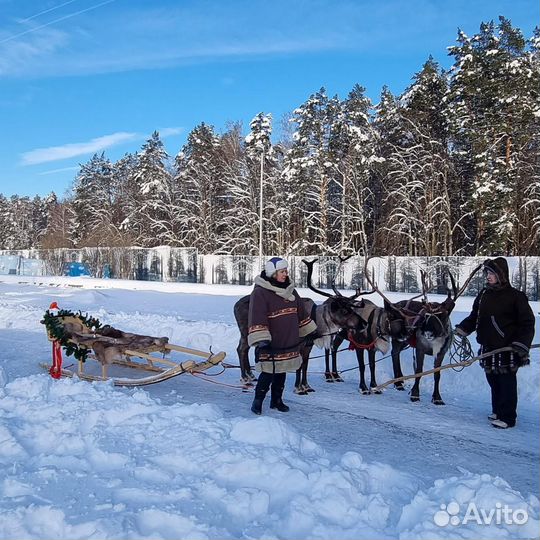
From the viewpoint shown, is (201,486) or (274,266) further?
(274,266)

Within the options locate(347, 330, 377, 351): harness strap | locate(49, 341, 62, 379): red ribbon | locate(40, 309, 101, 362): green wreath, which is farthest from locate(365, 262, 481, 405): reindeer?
locate(49, 341, 62, 379): red ribbon

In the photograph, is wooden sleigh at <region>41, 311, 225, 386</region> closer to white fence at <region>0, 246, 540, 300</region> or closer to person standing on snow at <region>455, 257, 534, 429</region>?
person standing on snow at <region>455, 257, 534, 429</region>

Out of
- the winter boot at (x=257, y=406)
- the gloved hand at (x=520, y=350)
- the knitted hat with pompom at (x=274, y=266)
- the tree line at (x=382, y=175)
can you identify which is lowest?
the winter boot at (x=257, y=406)

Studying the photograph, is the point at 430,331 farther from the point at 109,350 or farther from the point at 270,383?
the point at 109,350

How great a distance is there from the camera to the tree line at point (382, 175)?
2800 centimetres

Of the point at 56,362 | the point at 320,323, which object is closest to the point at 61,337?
the point at 56,362

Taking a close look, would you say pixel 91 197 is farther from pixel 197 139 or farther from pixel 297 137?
pixel 297 137

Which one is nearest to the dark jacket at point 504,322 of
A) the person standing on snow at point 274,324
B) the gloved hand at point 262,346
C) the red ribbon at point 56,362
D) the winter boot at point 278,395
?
the person standing on snow at point 274,324

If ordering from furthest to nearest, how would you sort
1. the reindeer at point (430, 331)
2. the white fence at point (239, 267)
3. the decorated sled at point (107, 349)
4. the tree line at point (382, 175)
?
the tree line at point (382, 175)
the white fence at point (239, 267)
the decorated sled at point (107, 349)
the reindeer at point (430, 331)

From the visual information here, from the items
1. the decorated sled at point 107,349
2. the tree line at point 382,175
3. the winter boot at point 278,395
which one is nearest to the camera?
the winter boot at point 278,395

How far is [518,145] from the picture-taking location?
27.9 m

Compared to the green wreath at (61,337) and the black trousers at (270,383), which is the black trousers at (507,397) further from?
the green wreath at (61,337)

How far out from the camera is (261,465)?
4.22m

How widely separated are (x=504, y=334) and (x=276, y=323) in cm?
268
